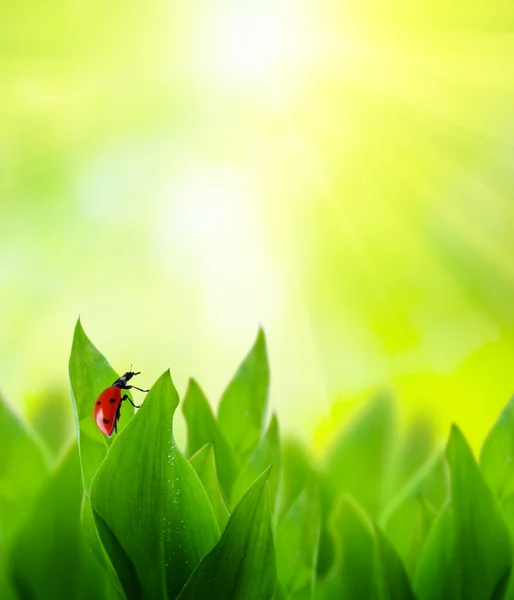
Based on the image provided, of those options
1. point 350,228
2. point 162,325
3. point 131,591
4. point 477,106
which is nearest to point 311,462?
point 131,591

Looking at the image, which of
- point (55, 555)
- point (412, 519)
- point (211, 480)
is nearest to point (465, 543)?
point (412, 519)

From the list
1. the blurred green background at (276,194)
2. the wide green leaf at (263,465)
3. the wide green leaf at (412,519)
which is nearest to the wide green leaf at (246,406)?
the wide green leaf at (263,465)

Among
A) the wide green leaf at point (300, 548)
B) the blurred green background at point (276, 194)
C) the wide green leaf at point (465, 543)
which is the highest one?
the blurred green background at point (276, 194)

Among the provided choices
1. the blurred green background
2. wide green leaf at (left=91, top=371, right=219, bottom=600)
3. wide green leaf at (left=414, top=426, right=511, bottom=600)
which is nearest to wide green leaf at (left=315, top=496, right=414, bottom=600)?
wide green leaf at (left=414, top=426, right=511, bottom=600)

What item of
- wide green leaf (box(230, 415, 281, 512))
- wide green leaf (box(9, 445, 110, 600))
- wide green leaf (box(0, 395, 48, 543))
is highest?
wide green leaf (box(0, 395, 48, 543))

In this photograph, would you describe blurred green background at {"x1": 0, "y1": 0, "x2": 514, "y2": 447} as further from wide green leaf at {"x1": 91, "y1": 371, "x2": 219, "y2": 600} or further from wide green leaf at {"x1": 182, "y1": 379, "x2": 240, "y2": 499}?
A: wide green leaf at {"x1": 91, "y1": 371, "x2": 219, "y2": 600}

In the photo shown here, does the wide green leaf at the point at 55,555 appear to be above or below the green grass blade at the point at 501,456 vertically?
above

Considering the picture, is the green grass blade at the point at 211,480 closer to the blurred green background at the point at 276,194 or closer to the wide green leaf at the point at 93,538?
the wide green leaf at the point at 93,538
